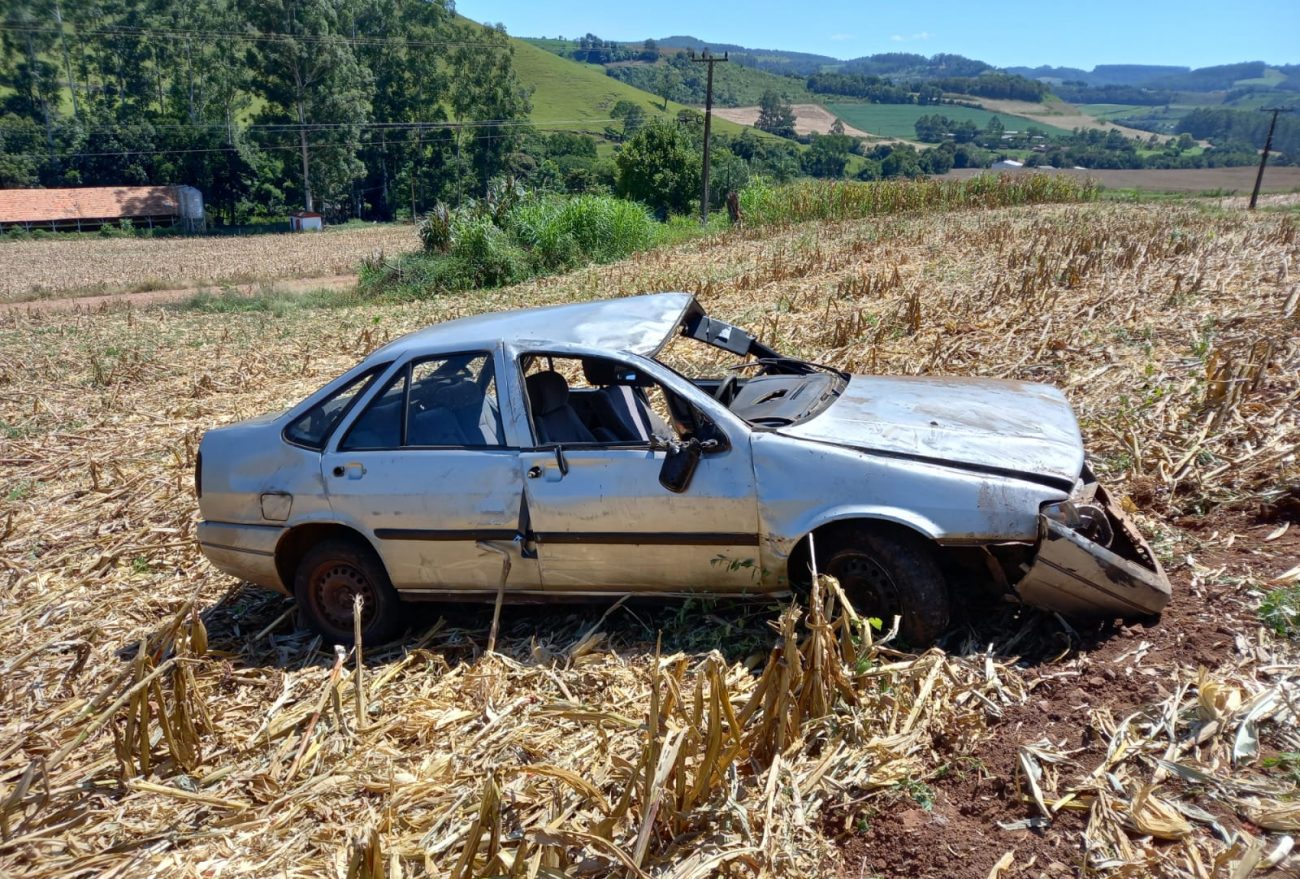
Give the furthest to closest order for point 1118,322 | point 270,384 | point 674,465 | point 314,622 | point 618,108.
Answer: point 618,108
point 270,384
point 1118,322
point 314,622
point 674,465

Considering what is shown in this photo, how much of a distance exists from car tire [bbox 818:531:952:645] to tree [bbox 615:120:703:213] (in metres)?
54.9

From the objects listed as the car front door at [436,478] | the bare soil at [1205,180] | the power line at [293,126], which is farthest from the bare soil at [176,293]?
the bare soil at [1205,180]

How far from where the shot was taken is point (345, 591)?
17.3 feet

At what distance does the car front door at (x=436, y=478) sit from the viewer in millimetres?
4859

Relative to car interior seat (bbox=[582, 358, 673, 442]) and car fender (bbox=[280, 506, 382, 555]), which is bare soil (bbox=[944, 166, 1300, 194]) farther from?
car fender (bbox=[280, 506, 382, 555])

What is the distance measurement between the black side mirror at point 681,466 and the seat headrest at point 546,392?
927 millimetres

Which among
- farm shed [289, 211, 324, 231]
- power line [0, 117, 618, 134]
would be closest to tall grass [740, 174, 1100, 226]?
farm shed [289, 211, 324, 231]

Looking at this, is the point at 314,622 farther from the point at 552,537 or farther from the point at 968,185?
the point at 968,185

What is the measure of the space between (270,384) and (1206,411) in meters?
10.6

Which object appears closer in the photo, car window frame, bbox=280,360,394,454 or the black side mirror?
the black side mirror

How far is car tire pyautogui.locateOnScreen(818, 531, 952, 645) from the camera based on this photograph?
13.9ft

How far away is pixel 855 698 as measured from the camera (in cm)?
390

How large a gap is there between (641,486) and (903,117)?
6495 inches

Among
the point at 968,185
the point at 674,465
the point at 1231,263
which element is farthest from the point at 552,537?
the point at 968,185
